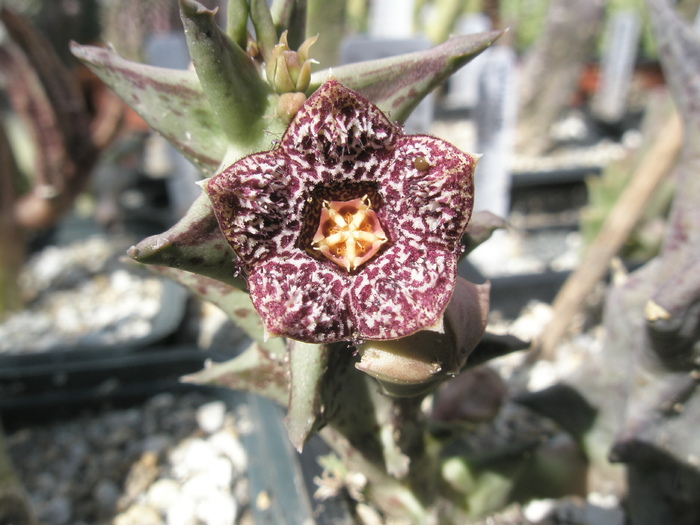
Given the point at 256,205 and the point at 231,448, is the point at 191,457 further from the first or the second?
the point at 256,205

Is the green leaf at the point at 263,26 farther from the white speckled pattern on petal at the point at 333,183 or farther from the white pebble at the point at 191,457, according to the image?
the white pebble at the point at 191,457

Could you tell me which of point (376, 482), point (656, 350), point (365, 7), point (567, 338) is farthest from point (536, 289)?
point (365, 7)

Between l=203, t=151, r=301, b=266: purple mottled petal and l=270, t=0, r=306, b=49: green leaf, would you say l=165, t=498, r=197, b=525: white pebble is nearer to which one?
l=203, t=151, r=301, b=266: purple mottled petal

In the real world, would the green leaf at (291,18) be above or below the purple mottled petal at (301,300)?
above

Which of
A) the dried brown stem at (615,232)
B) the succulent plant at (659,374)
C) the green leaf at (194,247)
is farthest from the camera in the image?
the dried brown stem at (615,232)

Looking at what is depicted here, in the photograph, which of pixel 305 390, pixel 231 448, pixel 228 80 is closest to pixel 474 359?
pixel 305 390

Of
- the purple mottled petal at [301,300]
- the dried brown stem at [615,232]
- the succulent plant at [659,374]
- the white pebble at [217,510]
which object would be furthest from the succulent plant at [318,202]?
the dried brown stem at [615,232]

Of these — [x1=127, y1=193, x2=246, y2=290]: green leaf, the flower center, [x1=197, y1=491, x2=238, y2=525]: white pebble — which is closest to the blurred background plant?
[x1=127, y1=193, x2=246, y2=290]: green leaf
